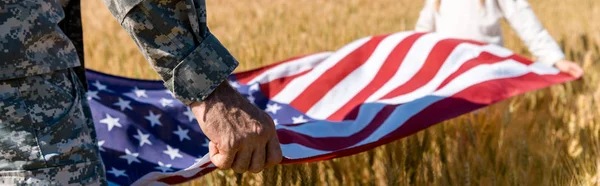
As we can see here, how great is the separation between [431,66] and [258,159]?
1661mm

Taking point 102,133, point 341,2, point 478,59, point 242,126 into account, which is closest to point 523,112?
point 478,59

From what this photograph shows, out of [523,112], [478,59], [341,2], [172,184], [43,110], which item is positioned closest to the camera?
[43,110]

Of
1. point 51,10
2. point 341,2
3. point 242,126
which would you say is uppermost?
point 51,10

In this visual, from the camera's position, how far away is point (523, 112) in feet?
9.86

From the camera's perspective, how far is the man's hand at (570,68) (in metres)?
2.77

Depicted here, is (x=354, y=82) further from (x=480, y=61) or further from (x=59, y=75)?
(x=59, y=75)

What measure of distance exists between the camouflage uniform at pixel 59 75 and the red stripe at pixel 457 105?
752 mm

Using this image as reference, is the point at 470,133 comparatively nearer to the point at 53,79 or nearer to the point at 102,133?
the point at 102,133

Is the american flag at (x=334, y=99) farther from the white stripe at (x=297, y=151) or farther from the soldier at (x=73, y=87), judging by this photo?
the soldier at (x=73, y=87)

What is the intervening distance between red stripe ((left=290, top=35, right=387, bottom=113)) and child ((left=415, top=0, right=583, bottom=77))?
34 centimetres

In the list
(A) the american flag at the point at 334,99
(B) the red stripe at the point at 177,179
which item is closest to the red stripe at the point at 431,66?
(A) the american flag at the point at 334,99

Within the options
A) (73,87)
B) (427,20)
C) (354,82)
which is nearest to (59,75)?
(73,87)

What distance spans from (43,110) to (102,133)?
1120 mm

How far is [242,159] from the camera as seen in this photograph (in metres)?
1.29
